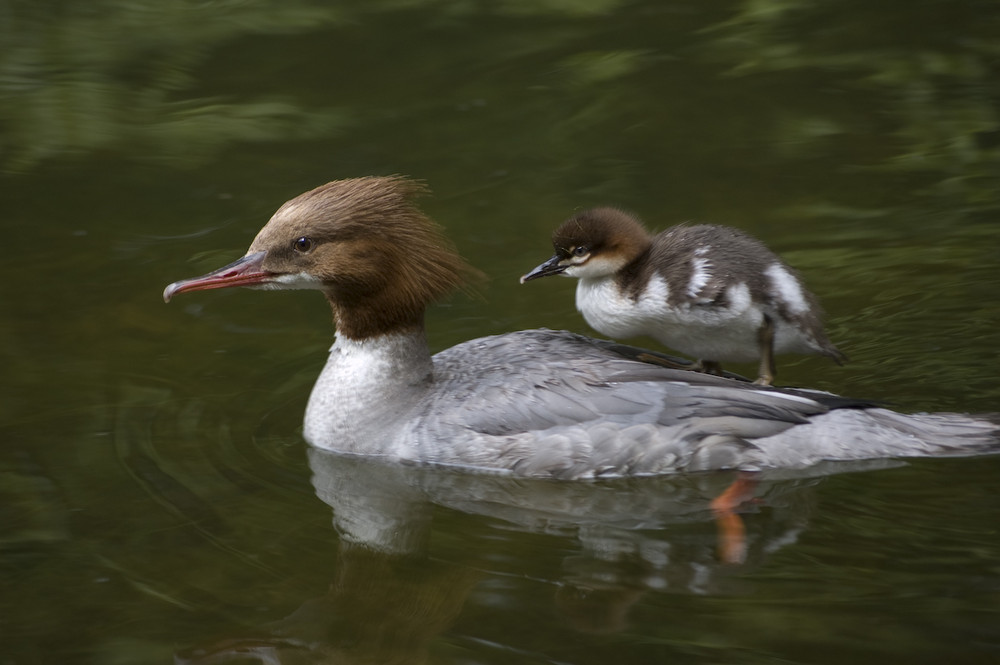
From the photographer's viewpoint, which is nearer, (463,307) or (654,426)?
(654,426)

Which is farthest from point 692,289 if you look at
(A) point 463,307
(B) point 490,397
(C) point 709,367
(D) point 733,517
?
(A) point 463,307

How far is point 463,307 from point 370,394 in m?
1.78

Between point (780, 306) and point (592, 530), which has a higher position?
point (780, 306)

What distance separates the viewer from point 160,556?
18.5ft

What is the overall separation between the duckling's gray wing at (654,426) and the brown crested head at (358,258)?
23.2 inches

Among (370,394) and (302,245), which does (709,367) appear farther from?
(302,245)

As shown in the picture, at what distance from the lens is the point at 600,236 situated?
260 inches

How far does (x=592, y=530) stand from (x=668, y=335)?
4.67 feet

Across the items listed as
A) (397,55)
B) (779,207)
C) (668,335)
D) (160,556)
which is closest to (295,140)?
(397,55)

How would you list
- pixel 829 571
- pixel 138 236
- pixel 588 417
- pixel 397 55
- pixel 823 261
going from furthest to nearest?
pixel 397 55, pixel 138 236, pixel 823 261, pixel 588 417, pixel 829 571

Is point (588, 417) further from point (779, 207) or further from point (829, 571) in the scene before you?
point (779, 207)

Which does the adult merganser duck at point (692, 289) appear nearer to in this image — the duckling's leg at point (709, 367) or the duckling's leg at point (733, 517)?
the duckling's leg at point (709, 367)

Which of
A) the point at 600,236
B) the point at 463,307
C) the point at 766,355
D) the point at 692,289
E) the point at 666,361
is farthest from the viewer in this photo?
the point at 463,307

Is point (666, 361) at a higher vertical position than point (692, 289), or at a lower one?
lower
